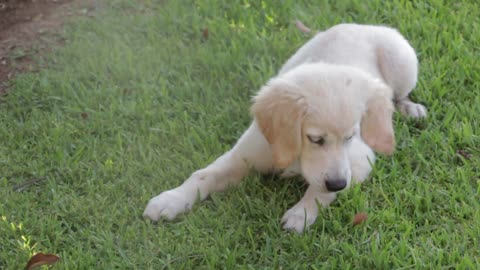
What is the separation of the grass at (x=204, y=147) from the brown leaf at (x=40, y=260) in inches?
2.7

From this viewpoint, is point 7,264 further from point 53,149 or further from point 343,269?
point 343,269

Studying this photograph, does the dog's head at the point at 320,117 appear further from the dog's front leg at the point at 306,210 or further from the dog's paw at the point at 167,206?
the dog's paw at the point at 167,206

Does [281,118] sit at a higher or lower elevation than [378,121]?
higher

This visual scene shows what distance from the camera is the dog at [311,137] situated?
4.08 m

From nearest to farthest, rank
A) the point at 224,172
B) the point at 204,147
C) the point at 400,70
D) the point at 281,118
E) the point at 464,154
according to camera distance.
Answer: the point at 281,118, the point at 224,172, the point at 464,154, the point at 204,147, the point at 400,70

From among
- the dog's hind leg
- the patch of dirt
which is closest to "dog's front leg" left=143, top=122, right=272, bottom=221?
the dog's hind leg

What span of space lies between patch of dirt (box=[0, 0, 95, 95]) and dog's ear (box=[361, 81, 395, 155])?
259 centimetres

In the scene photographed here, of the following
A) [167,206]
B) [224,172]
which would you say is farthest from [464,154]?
[167,206]

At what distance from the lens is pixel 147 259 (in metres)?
4.12

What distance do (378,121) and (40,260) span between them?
1797mm

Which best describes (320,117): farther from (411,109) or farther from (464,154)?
(411,109)

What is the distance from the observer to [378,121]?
432 cm

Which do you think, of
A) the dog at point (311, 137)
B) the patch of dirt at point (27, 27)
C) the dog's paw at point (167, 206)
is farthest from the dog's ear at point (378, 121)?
the patch of dirt at point (27, 27)

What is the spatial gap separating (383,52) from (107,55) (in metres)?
1.96
